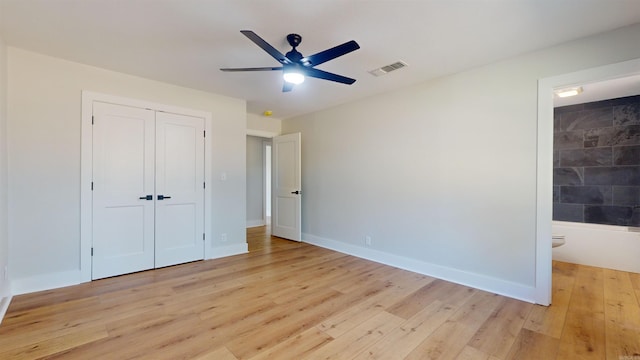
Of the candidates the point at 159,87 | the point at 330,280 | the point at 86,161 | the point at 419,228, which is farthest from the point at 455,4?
the point at 86,161

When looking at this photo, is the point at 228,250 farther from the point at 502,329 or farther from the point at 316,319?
the point at 502,329

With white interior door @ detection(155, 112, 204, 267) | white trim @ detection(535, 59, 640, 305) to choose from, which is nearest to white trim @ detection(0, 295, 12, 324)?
white interior door @ detection(155, 112, 204, 267)

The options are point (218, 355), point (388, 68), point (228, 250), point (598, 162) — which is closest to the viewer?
point (218, 355)

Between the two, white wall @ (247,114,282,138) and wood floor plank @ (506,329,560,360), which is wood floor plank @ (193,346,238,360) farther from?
white wall @ (247,114,282,138)

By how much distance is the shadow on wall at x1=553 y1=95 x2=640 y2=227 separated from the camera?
3922 millimetres

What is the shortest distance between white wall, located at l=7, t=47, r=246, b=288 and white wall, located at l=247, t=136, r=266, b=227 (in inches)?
141

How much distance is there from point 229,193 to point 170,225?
0.93 m

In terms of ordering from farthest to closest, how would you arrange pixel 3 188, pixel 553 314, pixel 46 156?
pixel 46 156
pixel 3 188
pixel 553 314

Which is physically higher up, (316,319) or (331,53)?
(331,53)

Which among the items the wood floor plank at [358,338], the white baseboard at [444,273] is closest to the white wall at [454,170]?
the white baseboard at [444,273]

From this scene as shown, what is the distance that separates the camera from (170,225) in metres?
3.81

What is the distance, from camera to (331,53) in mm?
2139

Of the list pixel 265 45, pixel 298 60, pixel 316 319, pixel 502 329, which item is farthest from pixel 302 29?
pixel 502 329

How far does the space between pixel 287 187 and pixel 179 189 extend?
205 centimetres
